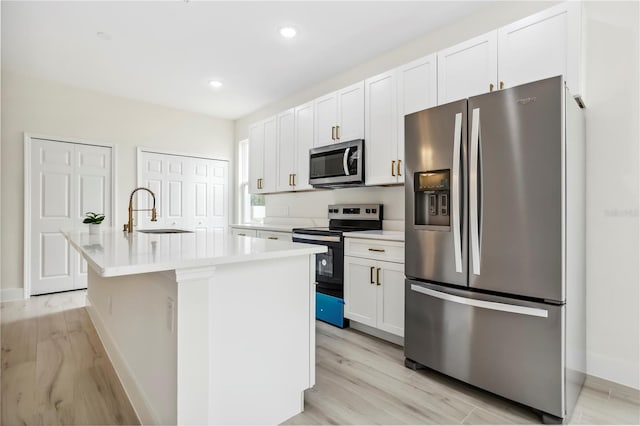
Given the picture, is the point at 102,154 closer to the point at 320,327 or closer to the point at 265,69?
the point at 265,69

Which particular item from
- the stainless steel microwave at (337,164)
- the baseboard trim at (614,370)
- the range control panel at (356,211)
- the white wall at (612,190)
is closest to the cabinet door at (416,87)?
the stainless steel microwave at (337,164)

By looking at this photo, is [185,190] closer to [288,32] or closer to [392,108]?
[288,32]

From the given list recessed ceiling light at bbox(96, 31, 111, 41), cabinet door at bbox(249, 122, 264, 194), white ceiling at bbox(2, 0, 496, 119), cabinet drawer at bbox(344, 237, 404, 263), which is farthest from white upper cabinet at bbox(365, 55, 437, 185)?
recessed ceiling light at bbox(96, 31, 111, 41)

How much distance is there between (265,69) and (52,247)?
3.58 metres

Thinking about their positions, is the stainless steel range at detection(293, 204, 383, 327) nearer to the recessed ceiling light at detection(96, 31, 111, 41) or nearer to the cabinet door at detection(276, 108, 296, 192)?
the cabinet door at detection(276, 108, 296, 192)

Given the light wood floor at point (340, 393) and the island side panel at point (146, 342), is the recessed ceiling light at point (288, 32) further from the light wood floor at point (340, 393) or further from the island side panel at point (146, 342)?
the light wood floor at point (340, 393)

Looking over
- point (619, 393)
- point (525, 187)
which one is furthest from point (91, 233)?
point (619, 393)

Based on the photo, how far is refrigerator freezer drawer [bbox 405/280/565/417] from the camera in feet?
5.51

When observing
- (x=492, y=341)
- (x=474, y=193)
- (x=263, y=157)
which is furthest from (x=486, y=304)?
(x=263, y=157)

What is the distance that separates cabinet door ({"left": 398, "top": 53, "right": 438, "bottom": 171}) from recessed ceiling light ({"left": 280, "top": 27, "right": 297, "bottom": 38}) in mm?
1047

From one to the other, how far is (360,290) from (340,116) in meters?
1.78

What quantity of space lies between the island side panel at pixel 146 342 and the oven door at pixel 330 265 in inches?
64.2

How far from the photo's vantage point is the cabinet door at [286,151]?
412 centimetres

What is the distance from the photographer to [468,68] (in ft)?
8.16
